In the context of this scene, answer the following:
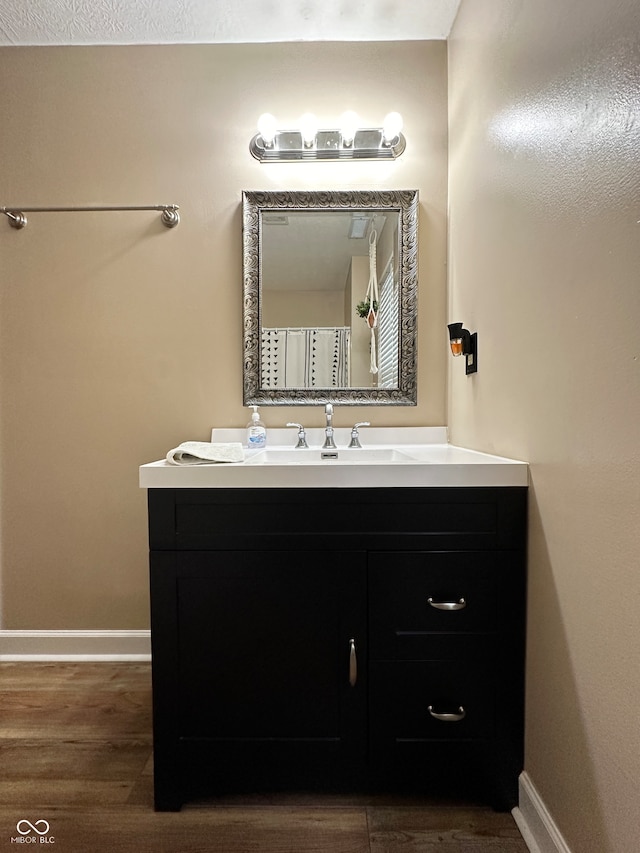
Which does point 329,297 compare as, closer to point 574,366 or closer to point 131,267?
point 131,267

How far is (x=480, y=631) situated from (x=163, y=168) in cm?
195

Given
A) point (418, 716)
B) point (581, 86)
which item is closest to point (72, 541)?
point (418, 716)

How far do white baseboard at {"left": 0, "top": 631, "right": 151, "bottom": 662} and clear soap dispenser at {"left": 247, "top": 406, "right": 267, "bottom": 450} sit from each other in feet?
2.90

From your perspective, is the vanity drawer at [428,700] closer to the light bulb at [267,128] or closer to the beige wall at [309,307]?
the beige wall at [309,307]

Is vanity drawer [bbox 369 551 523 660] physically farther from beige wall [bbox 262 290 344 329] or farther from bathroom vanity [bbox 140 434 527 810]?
beige wall [bbox 262 290 344 329]

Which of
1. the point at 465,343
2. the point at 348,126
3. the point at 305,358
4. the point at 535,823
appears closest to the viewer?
the point at 535,823


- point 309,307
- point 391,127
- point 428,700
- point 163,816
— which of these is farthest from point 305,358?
point 163,816

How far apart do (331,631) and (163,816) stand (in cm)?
61

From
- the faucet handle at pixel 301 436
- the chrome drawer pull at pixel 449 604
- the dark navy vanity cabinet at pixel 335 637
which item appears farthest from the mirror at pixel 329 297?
the chrome drawer pull at pixel 449 604

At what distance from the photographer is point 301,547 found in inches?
46.1

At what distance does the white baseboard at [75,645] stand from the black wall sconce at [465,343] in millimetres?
1615

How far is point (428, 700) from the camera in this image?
1.17 metres

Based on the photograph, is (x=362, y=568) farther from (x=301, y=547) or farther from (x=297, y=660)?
(x=297, y=660)

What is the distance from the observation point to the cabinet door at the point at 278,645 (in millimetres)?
1166
